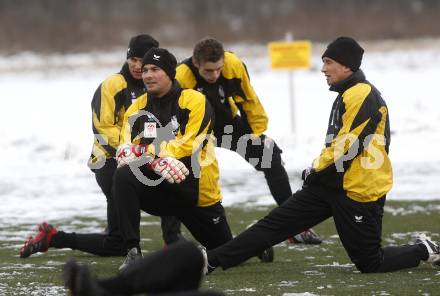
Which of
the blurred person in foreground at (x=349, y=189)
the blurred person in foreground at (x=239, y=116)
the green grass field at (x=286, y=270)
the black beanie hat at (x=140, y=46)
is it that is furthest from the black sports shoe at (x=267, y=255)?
the black beanie hat at (x=140, y=46)

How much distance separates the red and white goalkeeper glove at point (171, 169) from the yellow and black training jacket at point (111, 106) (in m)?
1.32

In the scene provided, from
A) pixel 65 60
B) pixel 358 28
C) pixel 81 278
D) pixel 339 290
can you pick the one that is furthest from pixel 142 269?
pixel 358 28

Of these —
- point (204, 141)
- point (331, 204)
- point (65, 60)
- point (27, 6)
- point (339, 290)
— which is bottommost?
point (339, 290)

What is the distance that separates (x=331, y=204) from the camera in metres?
7.50

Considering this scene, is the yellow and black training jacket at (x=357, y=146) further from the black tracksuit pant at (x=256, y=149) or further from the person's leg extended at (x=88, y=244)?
the black tracksuit pant at (x=256, y=149)

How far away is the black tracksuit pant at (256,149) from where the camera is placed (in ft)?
31.4

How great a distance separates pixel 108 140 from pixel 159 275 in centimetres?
390

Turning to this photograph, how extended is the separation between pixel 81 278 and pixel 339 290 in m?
2.37

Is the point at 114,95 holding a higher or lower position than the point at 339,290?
higher

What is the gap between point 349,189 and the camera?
7426 mm

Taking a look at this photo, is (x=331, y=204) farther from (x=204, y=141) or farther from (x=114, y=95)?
(x=114, y=95)

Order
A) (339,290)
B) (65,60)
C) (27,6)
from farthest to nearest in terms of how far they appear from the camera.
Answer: (27,6) < (65,60) < (339,290)

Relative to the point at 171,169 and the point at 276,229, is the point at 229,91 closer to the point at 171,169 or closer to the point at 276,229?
the point at 276,229

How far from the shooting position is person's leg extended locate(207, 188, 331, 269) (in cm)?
755
